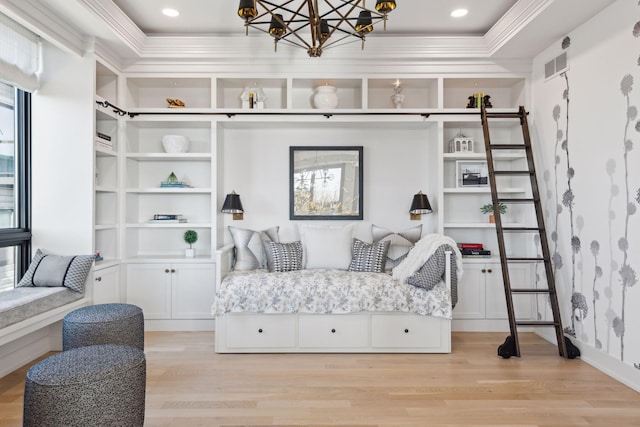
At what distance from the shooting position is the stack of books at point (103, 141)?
348 centimetres

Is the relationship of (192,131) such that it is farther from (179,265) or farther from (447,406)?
(447,406)

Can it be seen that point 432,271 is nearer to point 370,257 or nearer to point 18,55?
point 370,257

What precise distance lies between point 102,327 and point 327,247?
198cm

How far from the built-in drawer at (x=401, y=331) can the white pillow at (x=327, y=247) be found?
2.31ft

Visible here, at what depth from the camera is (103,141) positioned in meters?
3.55

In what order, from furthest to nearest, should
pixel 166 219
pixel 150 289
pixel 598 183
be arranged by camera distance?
pixel 166 219 < pixel 150 289 < pixel 598 183

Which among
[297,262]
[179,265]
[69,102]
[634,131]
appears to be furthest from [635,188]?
[69,102]

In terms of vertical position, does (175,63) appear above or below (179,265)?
above

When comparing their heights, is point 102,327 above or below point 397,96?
below

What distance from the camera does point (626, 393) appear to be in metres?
2.51

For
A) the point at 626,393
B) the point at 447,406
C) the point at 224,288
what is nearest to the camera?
the point at 447,406

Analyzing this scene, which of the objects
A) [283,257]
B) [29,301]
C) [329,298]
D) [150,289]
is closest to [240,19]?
[283,257]

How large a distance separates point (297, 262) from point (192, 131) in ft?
6.08

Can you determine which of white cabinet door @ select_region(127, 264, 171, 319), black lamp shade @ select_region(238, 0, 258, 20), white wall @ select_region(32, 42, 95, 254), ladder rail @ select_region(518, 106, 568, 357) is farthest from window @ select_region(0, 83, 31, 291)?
ladder rail @ select_region(518, 106, 568, 357)
